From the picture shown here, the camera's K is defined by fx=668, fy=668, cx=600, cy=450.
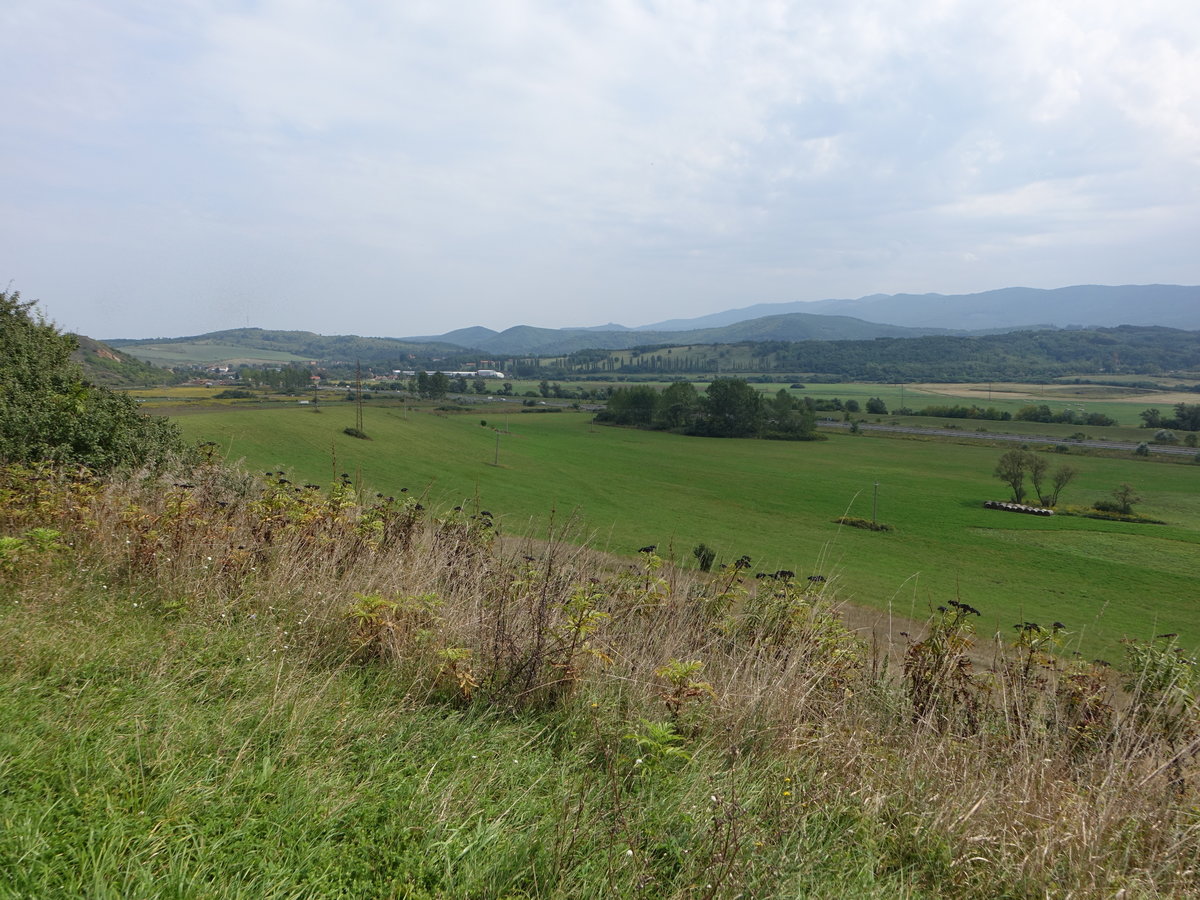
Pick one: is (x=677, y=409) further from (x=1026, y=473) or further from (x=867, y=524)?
(x=867, y=524)

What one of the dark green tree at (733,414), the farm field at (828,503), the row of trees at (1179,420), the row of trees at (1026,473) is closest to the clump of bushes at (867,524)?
the farm field at (828,503)

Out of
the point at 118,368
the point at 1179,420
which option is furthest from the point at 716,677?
the point at 1179,420

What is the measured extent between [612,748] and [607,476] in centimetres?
6453

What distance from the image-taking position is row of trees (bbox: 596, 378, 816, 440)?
10894 cm

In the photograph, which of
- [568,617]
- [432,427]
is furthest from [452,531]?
[432,427]

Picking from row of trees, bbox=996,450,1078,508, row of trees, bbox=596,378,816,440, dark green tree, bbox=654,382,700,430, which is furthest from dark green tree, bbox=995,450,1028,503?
dark green tree, bbox=654,382,700,430

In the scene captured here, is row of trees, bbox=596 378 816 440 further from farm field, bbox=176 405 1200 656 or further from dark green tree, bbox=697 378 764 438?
farm field, bbox=176 405 1200 656

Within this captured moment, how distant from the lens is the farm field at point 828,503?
110ft

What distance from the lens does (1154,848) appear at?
303cm

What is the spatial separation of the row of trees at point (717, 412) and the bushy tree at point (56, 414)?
100863 mm

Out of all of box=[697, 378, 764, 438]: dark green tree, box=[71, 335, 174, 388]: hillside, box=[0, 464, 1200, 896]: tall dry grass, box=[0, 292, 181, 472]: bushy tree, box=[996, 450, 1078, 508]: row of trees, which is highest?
box=[71, 335, 174, 388]: hillside

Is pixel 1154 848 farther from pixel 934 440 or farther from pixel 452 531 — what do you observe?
pixel 934 440

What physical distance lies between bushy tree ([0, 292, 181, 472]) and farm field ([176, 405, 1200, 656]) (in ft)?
26.5

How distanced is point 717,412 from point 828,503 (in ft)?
173
